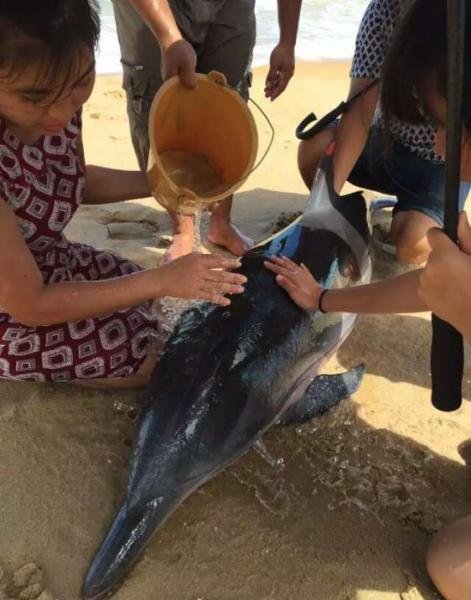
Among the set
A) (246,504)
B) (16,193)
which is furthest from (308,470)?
(16,193)

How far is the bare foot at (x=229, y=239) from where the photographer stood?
362cm

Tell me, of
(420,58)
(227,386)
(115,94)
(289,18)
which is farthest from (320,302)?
(115,94)

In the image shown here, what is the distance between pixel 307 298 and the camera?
93.2 inches

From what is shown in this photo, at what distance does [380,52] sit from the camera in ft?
10.5

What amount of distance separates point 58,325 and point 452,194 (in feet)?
4.70

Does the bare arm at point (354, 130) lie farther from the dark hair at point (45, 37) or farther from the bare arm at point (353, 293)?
the dark hair at point (45, 37)

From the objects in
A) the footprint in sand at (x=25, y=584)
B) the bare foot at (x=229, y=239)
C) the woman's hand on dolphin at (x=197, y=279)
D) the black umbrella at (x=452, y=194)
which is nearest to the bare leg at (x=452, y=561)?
the black umbrella at (x=452, y=194)

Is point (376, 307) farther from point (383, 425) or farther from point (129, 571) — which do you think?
point (129, 571)

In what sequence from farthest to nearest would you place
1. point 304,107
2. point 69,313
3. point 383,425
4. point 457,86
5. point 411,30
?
point 304,107 < point 383,425 < point 69,313 < point 411,30 < point 457,86

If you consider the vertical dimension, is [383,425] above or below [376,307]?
below

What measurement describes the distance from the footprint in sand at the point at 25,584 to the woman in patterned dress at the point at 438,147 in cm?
106

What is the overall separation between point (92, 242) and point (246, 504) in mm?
1776

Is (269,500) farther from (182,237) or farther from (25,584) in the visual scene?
(182,237)

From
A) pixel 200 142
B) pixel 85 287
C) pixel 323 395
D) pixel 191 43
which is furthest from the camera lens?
pixel 191 43
